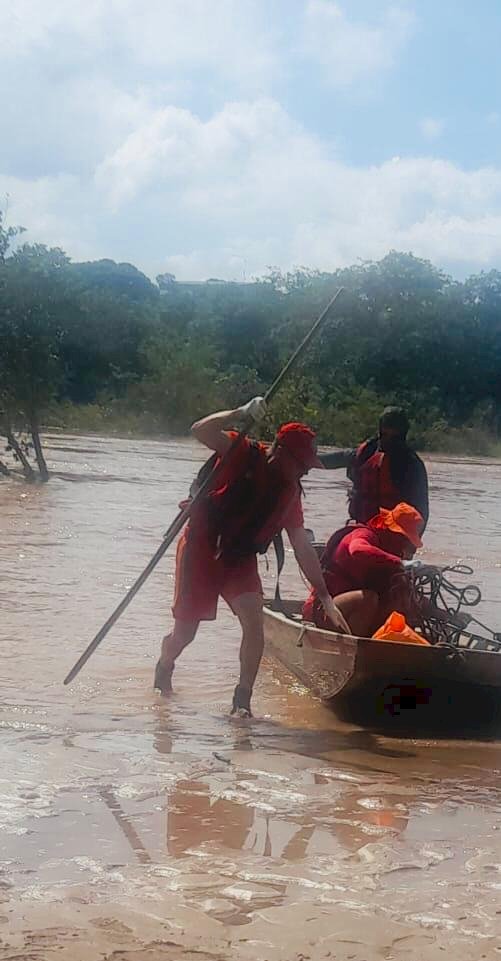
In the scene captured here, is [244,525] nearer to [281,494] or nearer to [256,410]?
[281,494]

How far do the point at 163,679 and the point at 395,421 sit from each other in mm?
1927

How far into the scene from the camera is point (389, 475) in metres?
7.12

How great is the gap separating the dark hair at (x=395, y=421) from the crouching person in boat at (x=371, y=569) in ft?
1.74

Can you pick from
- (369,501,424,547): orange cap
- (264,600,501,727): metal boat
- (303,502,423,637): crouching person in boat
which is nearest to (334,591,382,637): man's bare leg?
(303,502,423,637): crouching person in boat

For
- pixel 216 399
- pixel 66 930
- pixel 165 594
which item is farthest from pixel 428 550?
pixel 216 399

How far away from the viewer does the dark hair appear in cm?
710

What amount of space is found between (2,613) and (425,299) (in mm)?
33581

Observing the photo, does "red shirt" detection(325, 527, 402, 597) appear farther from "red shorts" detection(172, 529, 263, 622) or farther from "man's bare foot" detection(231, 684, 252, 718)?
"man's bare foot" detection(231, 684, 252, 718)

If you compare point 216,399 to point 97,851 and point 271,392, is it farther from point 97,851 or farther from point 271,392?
point 97,851

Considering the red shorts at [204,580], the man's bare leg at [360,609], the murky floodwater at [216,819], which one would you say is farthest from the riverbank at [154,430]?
the red shorts at [204,580]

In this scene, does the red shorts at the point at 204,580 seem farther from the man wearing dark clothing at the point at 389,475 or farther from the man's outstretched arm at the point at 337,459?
the man wearing dark clothing at the point at 389,475

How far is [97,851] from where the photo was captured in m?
4.12

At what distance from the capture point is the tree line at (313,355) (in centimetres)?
3538

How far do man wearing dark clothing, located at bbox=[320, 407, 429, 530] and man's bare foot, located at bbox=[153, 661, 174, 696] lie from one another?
141cm
